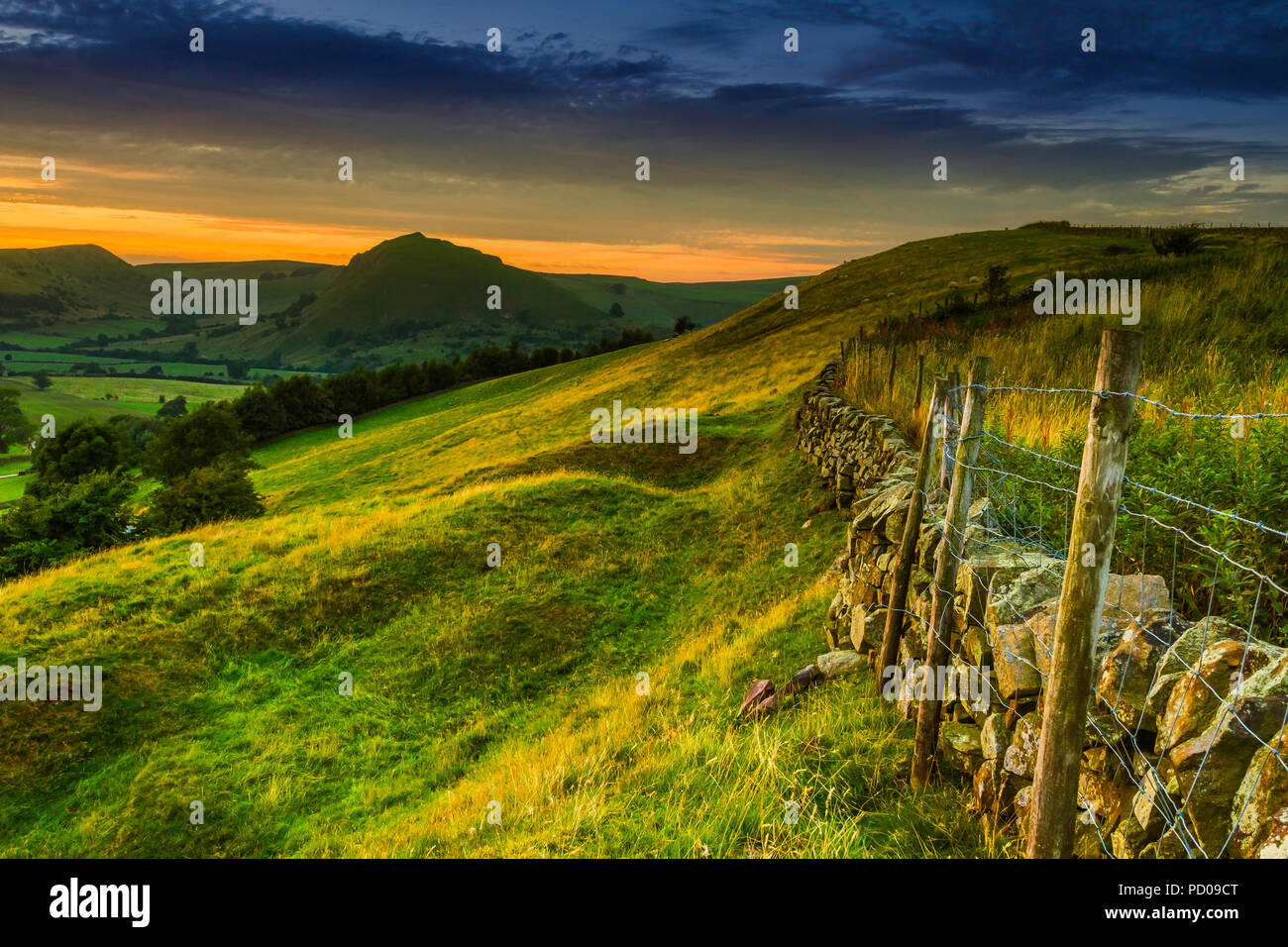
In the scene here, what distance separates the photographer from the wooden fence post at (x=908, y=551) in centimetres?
598

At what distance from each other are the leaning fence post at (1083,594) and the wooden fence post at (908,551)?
269cm

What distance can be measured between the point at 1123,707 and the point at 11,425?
521ft

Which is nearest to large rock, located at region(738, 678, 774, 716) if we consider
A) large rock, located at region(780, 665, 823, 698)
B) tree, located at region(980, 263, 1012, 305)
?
large rock, located at region(780, 665, 823, 698)

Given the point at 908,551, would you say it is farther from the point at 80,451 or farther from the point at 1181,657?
the point at 80,451

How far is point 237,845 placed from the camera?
750cm

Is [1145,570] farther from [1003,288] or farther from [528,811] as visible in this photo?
[1003,288]

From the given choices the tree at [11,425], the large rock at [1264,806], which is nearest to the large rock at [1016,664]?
the large rock at [1264,806]

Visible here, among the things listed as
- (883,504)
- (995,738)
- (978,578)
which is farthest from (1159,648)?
(883,504)

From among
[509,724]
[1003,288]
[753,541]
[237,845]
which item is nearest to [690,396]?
[1003,288]

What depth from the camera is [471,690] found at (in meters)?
10.6

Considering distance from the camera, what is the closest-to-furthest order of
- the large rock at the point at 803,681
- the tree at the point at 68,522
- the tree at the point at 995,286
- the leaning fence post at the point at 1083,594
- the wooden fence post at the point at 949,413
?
the leaning fence post at the point at 1083,594 → the wooden fence post at the point at 949,413 → the large rock at the point at 803,681 → the tree at the point at 68,522 → the tree at the point at 995,286

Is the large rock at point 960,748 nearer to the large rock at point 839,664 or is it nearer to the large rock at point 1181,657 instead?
the large rock at point 1181,657

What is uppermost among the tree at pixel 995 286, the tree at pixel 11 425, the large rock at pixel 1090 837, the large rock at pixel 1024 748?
the tree at pixel 995 286

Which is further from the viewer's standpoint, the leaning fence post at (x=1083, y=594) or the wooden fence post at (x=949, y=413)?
the wooden fence post at (x=949, y=413)
